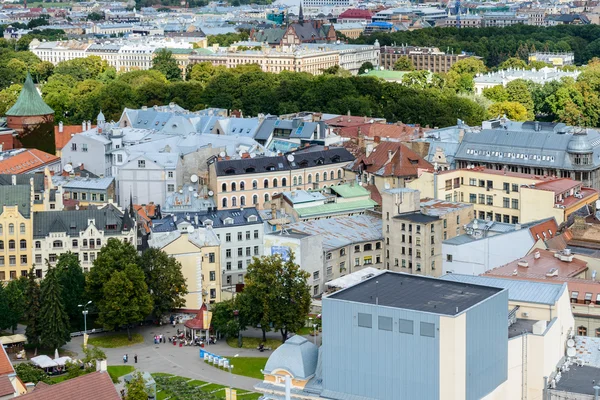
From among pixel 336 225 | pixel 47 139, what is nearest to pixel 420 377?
pixel 336 225

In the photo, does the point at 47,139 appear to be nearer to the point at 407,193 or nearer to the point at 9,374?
the point at 407,193

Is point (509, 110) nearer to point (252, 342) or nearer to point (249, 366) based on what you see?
point (252, 342)

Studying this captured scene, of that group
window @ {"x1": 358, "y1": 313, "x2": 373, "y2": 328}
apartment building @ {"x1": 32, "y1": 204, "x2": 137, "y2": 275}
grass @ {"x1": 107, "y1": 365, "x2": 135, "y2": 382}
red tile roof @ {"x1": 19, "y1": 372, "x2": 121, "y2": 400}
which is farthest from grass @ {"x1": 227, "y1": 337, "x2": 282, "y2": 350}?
window @ {"x1": 358, "y1": 313, "x2": 373, "y2": 328}

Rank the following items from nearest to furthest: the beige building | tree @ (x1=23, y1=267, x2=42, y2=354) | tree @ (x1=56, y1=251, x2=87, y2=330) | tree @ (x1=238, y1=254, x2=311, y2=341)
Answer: tree @ (x1=23, y1=267, x2=42, y2=354) → tree @ (x1=238, y1=254, x2=311, y2=341) → tree @ (x1=56, y1=251, x2=87, y2=330) → the beige building

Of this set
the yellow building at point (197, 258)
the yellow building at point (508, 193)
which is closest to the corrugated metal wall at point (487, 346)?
the yellow building at point (197, 258)

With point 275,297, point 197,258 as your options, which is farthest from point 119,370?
point 197,258

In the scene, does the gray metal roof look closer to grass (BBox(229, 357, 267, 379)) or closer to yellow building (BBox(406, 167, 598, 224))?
grass (BBox(229, 357, 267, 379))

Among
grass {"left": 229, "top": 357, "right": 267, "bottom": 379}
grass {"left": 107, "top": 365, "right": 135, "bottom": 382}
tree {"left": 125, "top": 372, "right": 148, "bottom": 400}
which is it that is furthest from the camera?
grass {"left": 229, "top": 357, "right": 267, "bottom": 379}

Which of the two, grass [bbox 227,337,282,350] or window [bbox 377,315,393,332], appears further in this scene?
grass [bbox 227,337,282,350]
